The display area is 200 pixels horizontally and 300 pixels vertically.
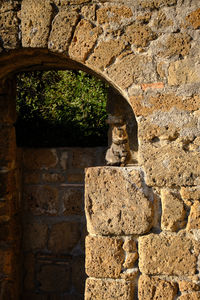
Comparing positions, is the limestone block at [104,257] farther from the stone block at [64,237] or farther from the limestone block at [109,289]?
the stone block at [64,237]

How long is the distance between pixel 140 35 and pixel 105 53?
11.2 inches

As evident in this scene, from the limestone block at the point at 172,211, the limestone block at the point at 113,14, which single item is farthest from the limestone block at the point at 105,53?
the limestone block at the point at 172,211

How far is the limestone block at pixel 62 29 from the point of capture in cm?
301

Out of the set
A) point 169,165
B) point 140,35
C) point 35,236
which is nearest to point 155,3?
point 140,35

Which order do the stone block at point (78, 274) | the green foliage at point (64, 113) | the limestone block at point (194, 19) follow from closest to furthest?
the limestone block at point (194, 19)
the stone block at point (78, 274)
the green foliage at point (64, 113)

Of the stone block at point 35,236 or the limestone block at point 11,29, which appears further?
the stone block at point 35,236

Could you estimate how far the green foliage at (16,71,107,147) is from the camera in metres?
4.56

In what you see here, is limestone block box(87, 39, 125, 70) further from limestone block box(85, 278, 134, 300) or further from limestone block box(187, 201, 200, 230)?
limestone block box(85, 278, 134, 300)

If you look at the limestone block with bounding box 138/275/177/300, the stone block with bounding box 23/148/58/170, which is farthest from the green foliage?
the limestone block with bounding box 138/275/177/300

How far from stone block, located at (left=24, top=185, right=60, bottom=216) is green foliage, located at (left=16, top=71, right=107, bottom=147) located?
503 mm

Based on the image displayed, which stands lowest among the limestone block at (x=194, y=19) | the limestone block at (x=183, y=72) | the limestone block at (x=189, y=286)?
the limestone block at (x=189, y=286)

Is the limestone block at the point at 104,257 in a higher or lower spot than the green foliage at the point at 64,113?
lower

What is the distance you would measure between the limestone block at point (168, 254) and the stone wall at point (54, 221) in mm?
1607

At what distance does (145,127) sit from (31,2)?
1.31m
